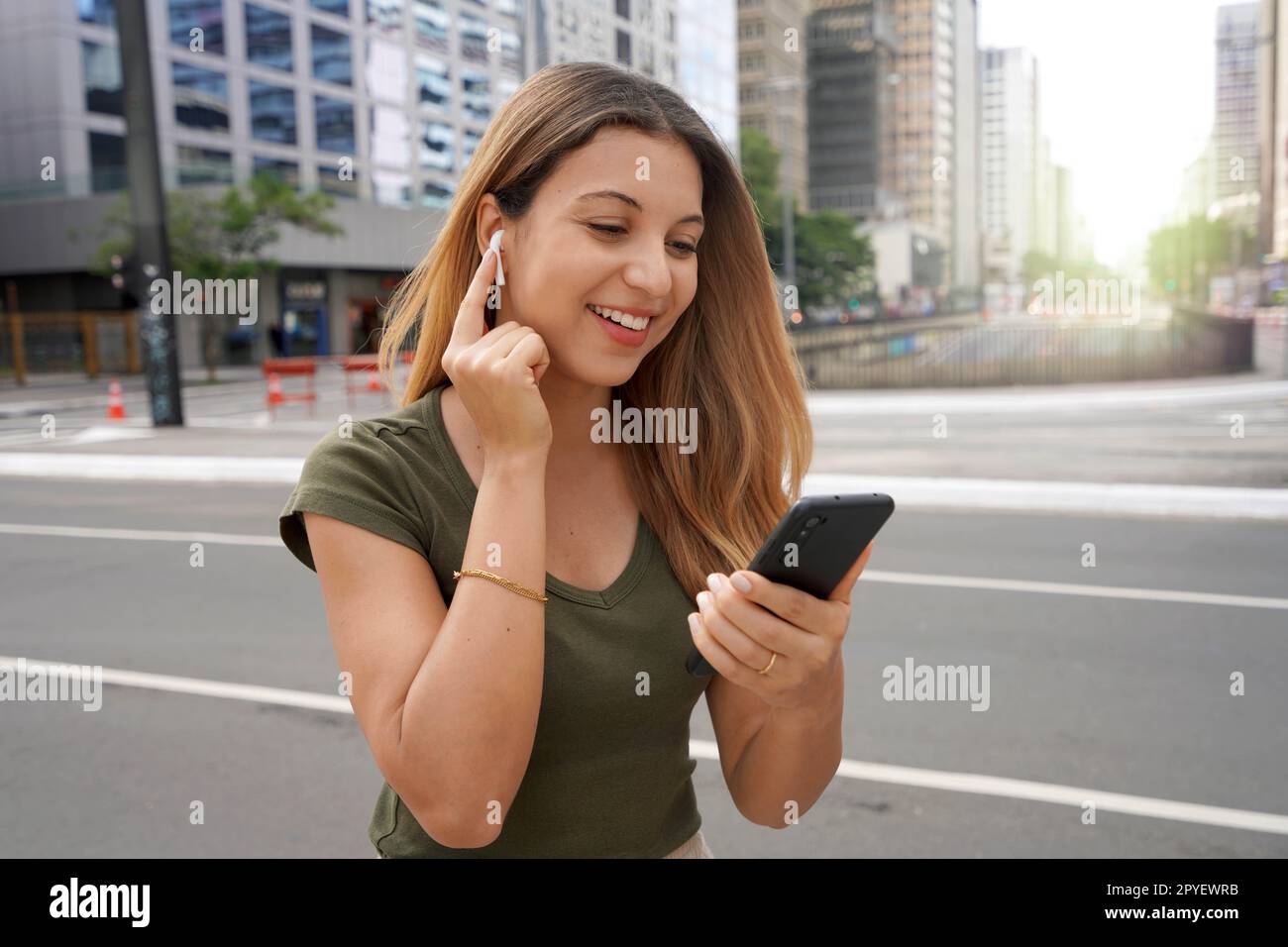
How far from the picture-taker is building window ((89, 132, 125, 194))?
1722 inches

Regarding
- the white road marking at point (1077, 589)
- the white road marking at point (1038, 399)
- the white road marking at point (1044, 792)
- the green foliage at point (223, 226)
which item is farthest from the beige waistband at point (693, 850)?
the green foliage at point (223, 226)

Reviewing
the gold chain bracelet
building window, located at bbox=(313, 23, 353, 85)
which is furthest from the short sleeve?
building window, located at bbox=(313, 23, 353, 85)

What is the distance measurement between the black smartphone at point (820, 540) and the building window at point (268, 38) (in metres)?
51.5

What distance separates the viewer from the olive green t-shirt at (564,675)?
161 centimetres

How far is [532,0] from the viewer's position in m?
22.0

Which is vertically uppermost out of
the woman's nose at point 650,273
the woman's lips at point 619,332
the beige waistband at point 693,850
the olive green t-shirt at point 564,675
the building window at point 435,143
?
the building window at point 435,143

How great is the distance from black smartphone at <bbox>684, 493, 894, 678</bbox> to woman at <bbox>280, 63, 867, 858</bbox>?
27mm

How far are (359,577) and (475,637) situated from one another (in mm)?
200

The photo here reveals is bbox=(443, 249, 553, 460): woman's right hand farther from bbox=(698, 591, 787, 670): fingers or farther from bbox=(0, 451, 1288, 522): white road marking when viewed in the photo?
bbox=(0, 451, 1288, 522): white road marking

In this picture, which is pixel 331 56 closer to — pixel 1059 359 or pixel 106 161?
pixel 106 161

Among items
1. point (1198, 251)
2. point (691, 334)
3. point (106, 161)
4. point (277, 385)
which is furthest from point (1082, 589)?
point (1198, 251)

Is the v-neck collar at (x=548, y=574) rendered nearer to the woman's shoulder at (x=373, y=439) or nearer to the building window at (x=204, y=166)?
the woman's shoulder at (x=373, y=439)

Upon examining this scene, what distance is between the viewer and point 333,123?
51531 millimetres
